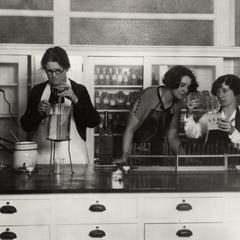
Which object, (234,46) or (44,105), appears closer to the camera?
(44,105)

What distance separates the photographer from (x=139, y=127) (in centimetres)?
308

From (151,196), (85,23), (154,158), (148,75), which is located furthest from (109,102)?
(151,196)

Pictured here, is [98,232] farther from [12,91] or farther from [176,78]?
[12,91]

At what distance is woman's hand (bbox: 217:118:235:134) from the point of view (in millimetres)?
2771

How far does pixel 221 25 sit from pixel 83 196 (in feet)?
10.7

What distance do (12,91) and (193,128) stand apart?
2209 mm

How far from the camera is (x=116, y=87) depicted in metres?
4.36

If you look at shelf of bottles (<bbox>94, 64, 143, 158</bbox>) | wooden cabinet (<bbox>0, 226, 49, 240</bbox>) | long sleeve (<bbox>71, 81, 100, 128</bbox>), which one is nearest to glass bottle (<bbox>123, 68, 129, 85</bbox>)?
shelf of bottles (<bbox>94, 64, 143, 158</bbox>)

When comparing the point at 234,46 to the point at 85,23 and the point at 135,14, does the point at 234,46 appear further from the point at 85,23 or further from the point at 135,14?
the point at 85,23

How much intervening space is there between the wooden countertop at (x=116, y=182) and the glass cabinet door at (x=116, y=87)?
1874 millimetres

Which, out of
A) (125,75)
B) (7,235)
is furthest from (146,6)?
(7,235)

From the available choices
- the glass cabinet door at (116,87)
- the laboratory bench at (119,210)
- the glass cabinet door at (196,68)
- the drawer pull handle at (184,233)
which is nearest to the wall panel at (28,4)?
the glass cabinet door at (116,87)

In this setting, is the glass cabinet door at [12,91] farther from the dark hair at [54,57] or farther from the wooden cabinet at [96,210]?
the wooden cabinet at [96,210]

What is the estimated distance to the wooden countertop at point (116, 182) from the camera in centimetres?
209
